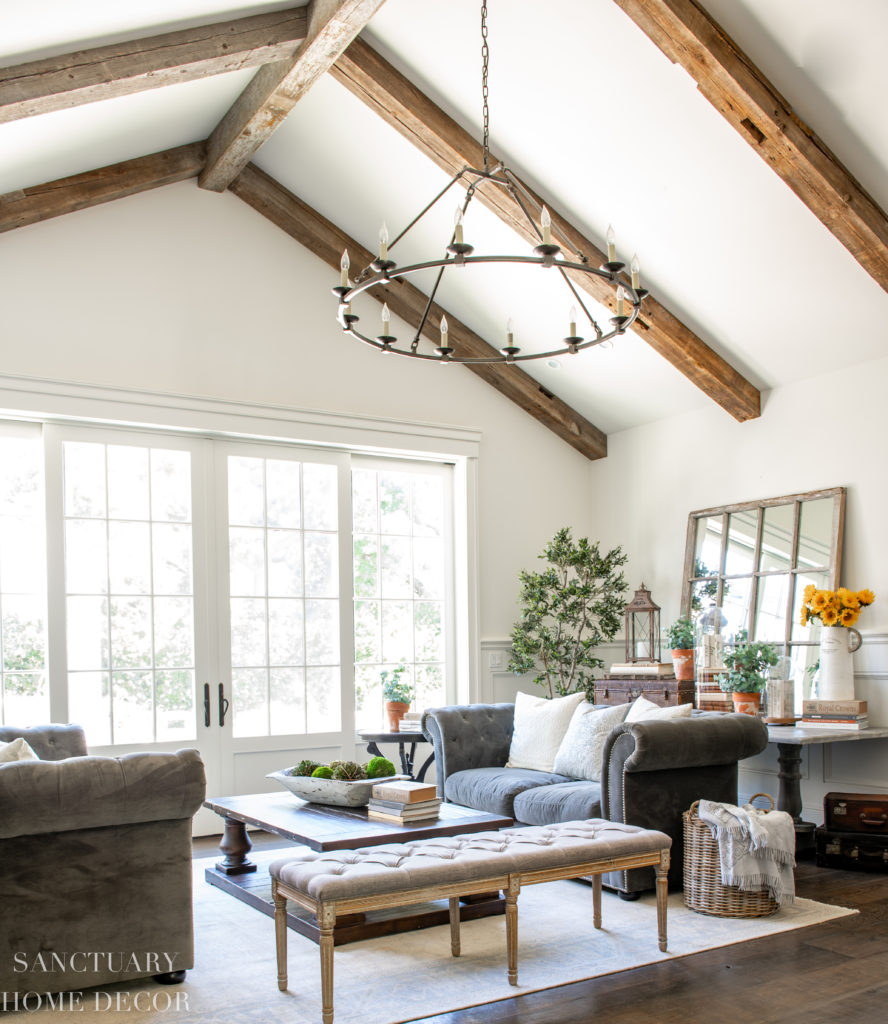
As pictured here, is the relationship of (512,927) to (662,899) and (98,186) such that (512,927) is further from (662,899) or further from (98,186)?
(98,186)

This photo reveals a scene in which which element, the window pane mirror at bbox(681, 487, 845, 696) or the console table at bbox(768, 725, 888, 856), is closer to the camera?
the console table at bbox(768, 725, 888, 856)

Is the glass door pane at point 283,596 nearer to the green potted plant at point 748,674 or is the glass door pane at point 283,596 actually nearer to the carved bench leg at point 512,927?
the green potted plant at point 748,674

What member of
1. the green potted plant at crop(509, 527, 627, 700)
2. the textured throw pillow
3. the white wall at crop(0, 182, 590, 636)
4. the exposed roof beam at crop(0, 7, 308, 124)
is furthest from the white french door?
the exposed roof beam at crop(0, 7, 308, 124)

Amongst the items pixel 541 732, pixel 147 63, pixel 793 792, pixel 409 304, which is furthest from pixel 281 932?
pixel 409 304

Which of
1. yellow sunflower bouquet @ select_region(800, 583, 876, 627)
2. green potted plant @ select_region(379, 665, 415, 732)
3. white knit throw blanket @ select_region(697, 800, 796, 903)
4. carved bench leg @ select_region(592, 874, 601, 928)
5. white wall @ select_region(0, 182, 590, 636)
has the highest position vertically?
white wall @ select_region(0, 182, 590, 636)

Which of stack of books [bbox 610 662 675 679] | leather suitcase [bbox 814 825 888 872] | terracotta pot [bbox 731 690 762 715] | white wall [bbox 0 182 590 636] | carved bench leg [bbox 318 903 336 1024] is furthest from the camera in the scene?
stack of books [bbox 610 662 675 679]

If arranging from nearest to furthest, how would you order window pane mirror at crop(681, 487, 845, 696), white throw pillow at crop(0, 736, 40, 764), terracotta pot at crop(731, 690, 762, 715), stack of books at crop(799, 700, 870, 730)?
white throw pillow at crop(0, 736, 40, 764) → stack of books at crop(799, 700, 870, 730) → terracotta pot at crop(731, 690, 762, 715) → window pane mirror at crop(681, 487, 845, 696)

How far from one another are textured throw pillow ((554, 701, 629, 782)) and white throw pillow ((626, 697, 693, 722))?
0.25 feet

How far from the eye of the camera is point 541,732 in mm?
5105

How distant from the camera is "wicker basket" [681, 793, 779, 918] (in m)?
3.85

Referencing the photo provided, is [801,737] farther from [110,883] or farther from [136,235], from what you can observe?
[136,235]

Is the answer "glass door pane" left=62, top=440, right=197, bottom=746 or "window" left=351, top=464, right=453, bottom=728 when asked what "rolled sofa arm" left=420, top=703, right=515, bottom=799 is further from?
"glass door pane" left=62, top=440, right=197, bottom=746

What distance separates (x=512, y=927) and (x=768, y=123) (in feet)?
10.9

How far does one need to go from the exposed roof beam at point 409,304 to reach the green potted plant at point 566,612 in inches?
34.5
